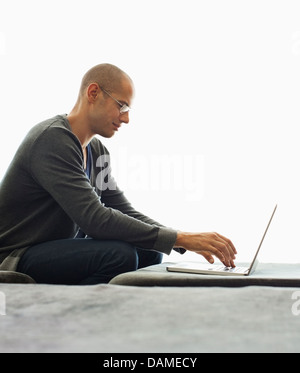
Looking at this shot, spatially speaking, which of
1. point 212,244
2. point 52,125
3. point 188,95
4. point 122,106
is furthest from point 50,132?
Answer: point 188,95

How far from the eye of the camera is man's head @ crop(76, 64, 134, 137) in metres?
1.85

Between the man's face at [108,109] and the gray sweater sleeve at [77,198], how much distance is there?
11.3 inches

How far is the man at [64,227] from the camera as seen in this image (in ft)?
4.87

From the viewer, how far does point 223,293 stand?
869 millimetres

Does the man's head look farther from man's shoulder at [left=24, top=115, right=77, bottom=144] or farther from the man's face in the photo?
man's shoulder at [left=24, top=115, right=77, bottom=144]

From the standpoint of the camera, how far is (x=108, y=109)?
186cm

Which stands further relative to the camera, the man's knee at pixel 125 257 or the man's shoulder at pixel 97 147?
the man's shoulder at pixel 97 147

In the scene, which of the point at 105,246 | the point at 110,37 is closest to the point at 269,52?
the point at 110,37

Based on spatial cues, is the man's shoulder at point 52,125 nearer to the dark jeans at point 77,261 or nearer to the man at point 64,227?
the man at point 64,227

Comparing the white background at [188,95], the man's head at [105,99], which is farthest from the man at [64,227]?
the white background at [188,95]

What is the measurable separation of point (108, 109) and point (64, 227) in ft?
1.75

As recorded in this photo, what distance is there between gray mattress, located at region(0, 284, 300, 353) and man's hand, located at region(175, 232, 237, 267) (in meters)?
0.59

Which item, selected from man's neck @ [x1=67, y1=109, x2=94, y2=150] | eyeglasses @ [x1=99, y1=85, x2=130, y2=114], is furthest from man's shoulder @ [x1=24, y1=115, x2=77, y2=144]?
eyeglasses @ [x1=99, y1=85, x2=130, y2=114]
